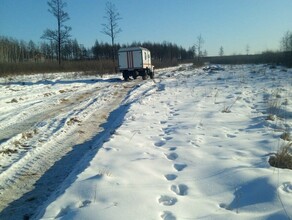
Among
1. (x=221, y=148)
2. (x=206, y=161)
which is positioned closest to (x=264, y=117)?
(x=221, y=148)

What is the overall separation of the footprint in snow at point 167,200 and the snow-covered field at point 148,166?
0.01m

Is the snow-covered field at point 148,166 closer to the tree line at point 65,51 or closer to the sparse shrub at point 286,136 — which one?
the sparse shrub at point 286,136

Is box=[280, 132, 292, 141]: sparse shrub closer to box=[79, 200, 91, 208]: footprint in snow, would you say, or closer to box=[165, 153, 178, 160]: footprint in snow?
box=[165, 153, 178, 160]: footprint in snow

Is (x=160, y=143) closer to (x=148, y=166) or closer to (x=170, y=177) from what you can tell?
(x=148, y=166)

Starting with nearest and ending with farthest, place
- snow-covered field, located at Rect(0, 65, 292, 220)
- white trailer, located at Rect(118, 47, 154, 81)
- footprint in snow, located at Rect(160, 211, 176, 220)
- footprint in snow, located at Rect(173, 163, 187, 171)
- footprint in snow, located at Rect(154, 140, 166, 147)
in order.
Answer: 1. footprint in snow, located at Rect(160, 211, 176, 220)
2. snow-covered field, located at Rect(0, 65, 292, 220)
3. footprint in snow, located at Rect(173, 163, 187, 171)
4. footprint in snow, located at Rect(154, 140, 166, 147)
5. white trailer, located at Rect(118, 47, 154, 81)

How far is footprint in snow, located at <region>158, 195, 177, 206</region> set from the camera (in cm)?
372

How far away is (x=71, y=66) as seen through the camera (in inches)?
1588

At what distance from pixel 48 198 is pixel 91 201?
980mm

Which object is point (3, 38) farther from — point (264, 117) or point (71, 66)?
point (264, 117)

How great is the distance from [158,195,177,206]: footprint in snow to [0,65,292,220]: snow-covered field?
0.01m

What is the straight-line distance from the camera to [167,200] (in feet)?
12.5

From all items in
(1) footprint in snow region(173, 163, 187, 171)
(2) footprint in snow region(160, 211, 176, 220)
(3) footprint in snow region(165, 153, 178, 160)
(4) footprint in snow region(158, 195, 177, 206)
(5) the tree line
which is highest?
(5) the tree line

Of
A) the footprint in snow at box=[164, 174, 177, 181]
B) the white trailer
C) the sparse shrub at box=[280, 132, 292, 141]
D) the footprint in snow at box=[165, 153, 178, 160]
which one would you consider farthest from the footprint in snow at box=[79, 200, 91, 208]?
the white trailer

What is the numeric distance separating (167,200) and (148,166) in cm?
123
